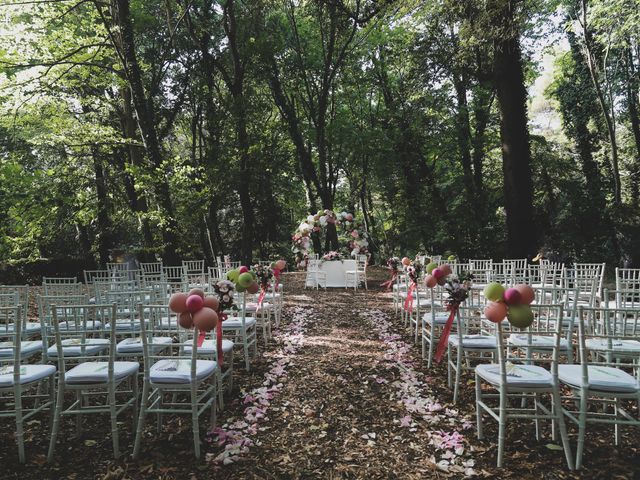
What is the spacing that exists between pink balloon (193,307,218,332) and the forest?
7.14 m

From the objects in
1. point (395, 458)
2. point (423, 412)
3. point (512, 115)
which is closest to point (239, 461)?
point (395, 458)

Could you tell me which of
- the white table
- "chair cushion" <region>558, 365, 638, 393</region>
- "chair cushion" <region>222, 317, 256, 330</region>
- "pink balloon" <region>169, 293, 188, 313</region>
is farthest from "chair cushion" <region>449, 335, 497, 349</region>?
the white table

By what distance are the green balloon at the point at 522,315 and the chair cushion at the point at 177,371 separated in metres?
2.48

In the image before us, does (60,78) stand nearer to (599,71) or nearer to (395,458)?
(395,458)

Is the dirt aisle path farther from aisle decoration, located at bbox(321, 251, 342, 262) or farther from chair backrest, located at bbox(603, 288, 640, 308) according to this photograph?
aisle decoration, located at bbox(321, 251, 342, 262)

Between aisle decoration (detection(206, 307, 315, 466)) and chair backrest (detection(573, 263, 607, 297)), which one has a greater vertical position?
chair backrest (detection(573, 263, 607, 297))

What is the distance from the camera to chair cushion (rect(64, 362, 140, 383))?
314 cm

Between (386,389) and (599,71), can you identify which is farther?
(599,71)

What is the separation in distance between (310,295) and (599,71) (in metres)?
12.9

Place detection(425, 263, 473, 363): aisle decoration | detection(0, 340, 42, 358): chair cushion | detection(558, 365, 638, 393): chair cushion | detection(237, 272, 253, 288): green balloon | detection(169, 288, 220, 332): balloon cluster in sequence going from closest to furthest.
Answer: detection(558, 365, 638, 393): chair cushion → detection(169, 288, 220, 332): balloon cluster → detection(0, 340, 42, 358): chair cushion → detection(425, 263, 473, 363): aisle decoration → detection(237, 272, 253, 288): green balloon

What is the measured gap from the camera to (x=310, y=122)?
18.4 meters

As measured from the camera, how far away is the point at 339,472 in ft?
9.56

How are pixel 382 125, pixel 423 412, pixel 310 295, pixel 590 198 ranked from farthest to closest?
pixel 382 125 → pixel 590 198 → pixel 310 295 → pixel 423 412

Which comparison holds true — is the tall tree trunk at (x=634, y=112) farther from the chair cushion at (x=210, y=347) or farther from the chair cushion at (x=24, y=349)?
the chair cushion at (x=24, y=349)
